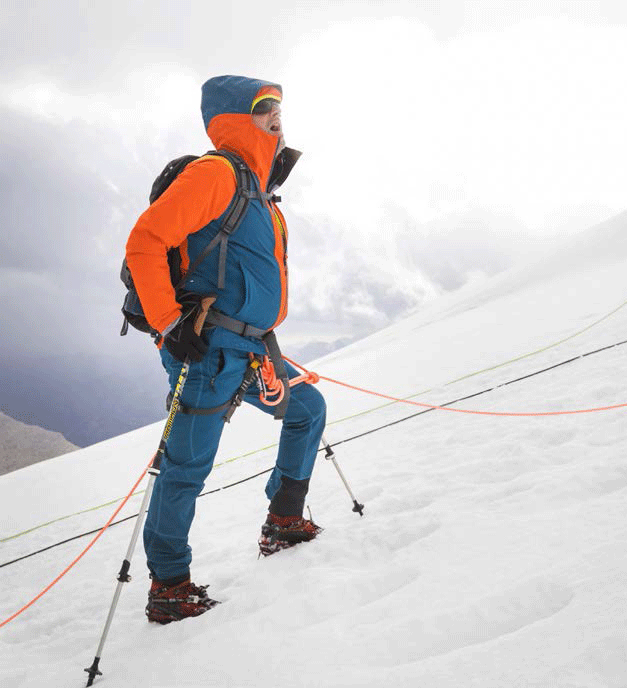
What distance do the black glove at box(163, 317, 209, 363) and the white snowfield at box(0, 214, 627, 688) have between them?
141cm

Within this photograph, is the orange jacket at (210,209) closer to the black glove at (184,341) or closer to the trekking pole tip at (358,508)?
the black glove at (184,341)

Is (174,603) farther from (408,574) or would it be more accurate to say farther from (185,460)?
(408,574)

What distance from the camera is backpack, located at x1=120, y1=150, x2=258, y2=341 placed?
9.48 ft

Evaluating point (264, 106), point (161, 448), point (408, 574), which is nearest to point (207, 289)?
point (161, 448)

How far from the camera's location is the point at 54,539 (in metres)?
6.58

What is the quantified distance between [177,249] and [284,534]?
6.59 feet

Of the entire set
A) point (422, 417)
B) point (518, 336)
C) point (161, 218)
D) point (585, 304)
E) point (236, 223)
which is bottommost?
point (161, 218)

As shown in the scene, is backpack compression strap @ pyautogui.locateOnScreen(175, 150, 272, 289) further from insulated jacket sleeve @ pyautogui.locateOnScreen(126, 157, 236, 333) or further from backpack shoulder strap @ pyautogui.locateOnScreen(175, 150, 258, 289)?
insulated jacket sleeve @ pyautogui.locateOnScreen(126, 157, 236, 333)

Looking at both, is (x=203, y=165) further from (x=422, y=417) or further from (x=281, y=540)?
(x=422, y=417)

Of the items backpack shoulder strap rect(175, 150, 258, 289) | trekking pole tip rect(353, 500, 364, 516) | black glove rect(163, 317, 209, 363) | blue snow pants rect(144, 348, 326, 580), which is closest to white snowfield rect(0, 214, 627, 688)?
trekking pole tip rect(353, 500, 364, 516)

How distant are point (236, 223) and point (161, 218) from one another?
0.46 meters

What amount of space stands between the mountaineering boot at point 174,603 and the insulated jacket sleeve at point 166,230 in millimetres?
1484

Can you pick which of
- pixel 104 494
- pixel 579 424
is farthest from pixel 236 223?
pixel 104 494

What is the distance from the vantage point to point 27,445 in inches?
2378
